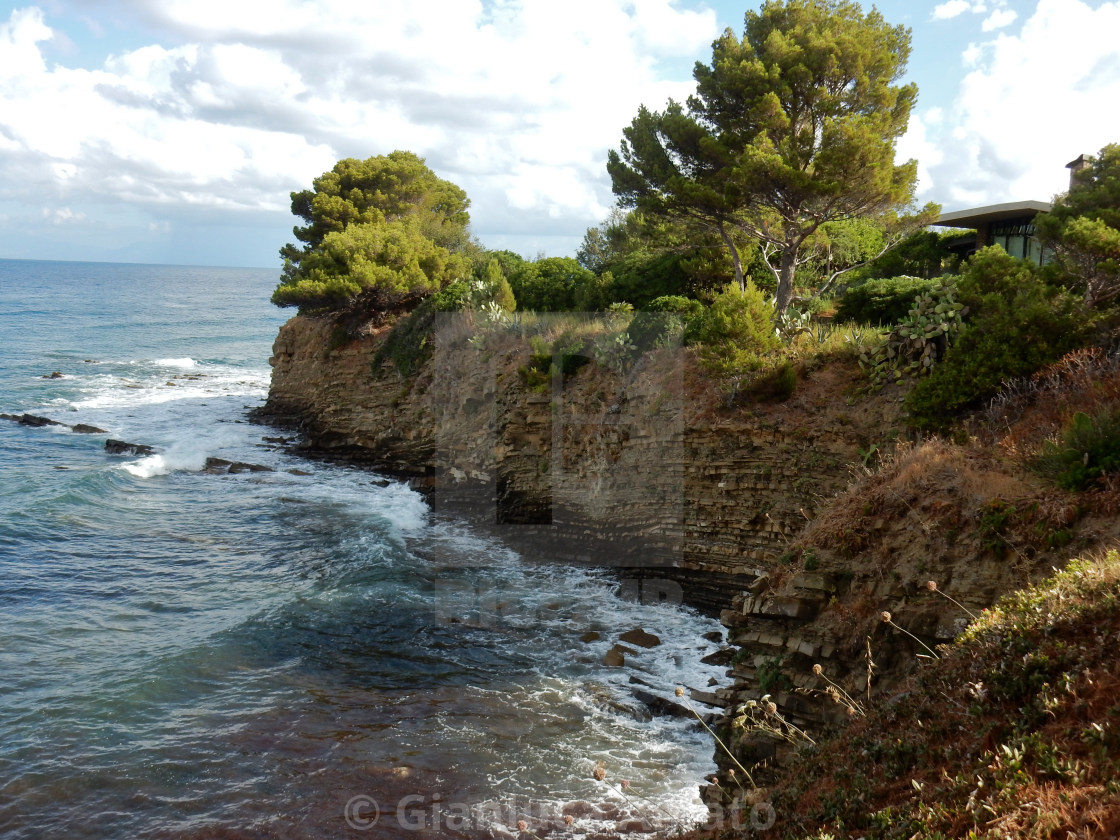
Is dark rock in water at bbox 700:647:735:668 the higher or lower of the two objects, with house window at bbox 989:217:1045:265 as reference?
lower

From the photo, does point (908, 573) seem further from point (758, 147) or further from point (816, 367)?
point (758, 147)

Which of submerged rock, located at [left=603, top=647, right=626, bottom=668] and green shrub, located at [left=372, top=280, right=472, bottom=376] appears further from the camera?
green shrub, located at [left=372, top=280, right=472, bottom=376]

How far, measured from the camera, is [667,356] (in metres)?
18.4

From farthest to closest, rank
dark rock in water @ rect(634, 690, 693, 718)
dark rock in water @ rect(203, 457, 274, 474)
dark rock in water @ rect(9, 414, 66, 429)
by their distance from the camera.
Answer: dark rock in water @ rect(9, 414, 66, 429), dark rock in water @ rect(203, 457, 274, 474), dark rock in water @ rect(634, 690, 693, 718)

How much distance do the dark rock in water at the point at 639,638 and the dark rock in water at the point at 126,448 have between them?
2057cm

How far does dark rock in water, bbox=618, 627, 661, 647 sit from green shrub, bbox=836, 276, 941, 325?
990 cm

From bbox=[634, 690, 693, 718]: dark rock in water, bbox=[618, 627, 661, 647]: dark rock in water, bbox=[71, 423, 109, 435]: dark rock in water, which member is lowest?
bbox=[634, 690, 693, 718]: dark rock in water

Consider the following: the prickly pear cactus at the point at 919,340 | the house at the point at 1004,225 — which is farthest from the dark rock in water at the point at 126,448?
the house at the point at 1004,225

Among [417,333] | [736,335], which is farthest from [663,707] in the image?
[417,333]

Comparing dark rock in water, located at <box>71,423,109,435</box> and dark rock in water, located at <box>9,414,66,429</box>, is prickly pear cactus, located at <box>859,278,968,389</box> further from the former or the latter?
dark rock in water, located at <box>9,414,66,429</box>

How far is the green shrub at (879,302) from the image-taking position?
1855 centimetres

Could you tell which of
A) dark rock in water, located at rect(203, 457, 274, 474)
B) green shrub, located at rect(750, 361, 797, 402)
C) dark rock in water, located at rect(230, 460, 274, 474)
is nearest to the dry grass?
green shrub, located at rect(750, 361, 797, 402)

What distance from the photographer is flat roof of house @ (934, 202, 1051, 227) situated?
71.7ft

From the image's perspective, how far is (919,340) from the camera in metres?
14.3
